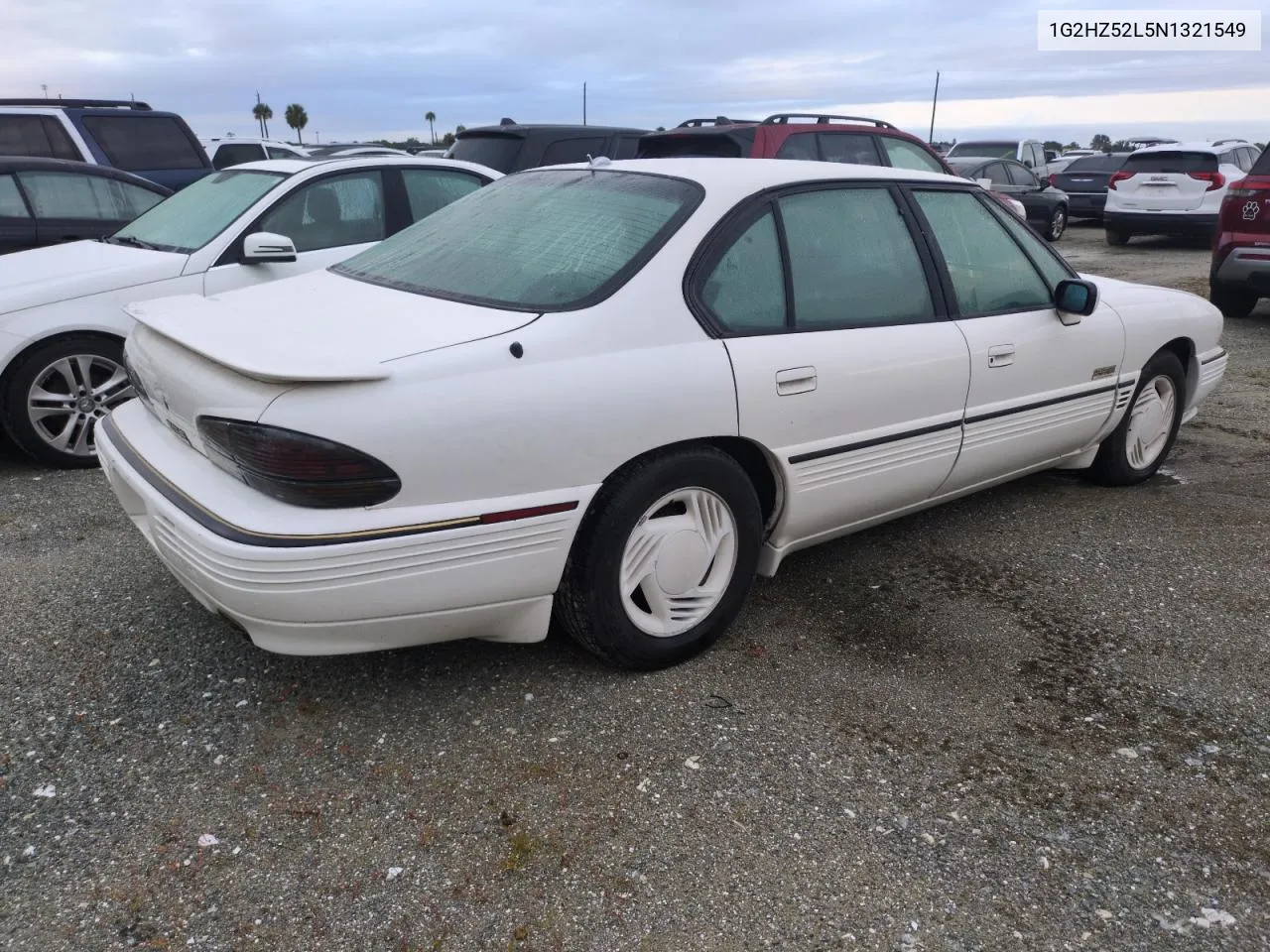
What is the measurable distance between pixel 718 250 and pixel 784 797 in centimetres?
156

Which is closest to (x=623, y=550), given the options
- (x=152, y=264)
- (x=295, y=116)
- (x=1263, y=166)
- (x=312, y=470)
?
(x=312, y=470)

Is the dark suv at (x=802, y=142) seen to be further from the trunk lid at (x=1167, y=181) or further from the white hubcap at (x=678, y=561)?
the trunk lid at (x=1167, y=181)

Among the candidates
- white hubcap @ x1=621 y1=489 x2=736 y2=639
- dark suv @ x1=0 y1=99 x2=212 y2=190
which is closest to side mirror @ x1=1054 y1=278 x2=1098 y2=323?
white hubcap @ x1=621 y1=489 x2=736 y2=639

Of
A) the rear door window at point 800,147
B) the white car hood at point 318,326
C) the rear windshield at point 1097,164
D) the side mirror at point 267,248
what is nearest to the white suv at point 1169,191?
the rear windshield at point 1097,164

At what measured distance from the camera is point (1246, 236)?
8.69m

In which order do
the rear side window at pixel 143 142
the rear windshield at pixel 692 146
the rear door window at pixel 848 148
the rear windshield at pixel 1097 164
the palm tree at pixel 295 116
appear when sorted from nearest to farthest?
the rear windshield at pixel 692 146 → the rear door window at pixel 848 148 → the rear side window at pixel 143 142 → the rear windshield at pixel 1097 164 → the palm tree at pixel 295 116

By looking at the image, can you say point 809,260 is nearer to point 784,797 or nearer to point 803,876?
point 784,797

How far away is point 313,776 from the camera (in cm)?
267

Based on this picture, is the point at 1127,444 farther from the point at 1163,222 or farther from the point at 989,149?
the point at 989,149

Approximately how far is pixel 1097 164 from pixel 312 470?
19.1 m

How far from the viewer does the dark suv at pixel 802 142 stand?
312 inches

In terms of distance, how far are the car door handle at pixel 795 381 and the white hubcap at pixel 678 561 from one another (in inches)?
15.1

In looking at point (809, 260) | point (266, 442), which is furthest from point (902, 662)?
point (266, 442)

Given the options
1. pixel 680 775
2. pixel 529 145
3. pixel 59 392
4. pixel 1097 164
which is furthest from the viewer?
pixel 1097 164
